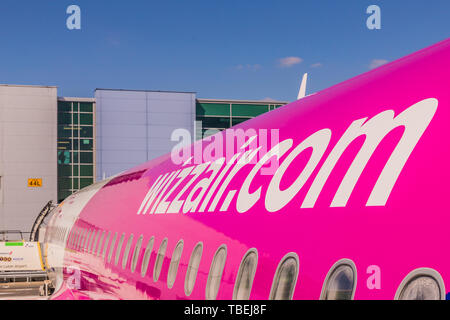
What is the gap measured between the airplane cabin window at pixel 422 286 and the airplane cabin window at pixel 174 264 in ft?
10.2

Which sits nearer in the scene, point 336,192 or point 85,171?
point 336,192

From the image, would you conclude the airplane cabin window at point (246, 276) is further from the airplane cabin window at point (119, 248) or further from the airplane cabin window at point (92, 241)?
the airplane cabin window at point (92, 241)

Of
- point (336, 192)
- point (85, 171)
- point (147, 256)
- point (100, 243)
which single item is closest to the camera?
point (336, 192)

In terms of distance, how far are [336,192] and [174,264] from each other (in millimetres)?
2599

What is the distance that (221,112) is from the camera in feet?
152

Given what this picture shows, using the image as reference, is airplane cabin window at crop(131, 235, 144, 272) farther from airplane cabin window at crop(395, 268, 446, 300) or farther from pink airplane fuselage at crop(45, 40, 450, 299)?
airplane cabin window at crop(395, 268, 446, 300)

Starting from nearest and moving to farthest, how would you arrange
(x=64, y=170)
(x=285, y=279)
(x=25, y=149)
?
(x=285, y=279) → (x=25, y=149) → (x=64, y=170)

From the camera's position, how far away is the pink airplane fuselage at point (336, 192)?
8.81 ft

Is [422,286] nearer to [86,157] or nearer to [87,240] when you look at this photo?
[87,240]

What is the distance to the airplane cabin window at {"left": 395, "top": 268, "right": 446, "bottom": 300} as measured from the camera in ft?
7.96

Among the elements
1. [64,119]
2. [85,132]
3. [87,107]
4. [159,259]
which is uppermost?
[87,107]

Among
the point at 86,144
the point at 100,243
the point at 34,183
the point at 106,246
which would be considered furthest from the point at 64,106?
the point at 106,246

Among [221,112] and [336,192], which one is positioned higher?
[221,112]

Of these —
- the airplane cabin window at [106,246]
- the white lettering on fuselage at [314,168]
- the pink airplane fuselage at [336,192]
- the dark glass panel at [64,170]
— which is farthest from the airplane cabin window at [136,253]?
the dark glass panel at [64,170]
